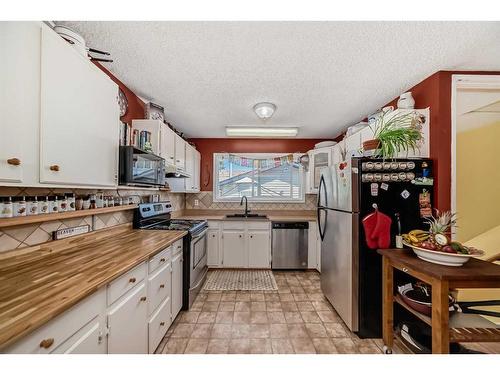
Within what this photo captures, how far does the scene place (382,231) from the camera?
76.7 inches

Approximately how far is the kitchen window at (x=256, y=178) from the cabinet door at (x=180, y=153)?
1119 millimetres

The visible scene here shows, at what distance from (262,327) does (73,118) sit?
2.31 meters

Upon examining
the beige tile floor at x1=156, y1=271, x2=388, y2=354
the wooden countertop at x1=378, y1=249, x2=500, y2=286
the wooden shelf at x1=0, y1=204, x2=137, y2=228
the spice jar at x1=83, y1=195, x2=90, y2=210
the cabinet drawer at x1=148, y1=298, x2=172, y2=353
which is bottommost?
the beige tile floor at x1=156, y1=271, x2=388, y2=354

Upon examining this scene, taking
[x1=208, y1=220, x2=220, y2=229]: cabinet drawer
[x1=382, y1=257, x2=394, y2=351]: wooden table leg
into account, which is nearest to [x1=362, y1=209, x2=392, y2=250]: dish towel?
[x1=382, y1=257, x2=394, y2=351]: wooden table leg

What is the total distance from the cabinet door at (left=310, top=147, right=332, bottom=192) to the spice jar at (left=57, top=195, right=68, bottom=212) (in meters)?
→ 3.52

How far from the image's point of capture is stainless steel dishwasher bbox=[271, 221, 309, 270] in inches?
150

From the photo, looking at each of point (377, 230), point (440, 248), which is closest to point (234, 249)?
point (377, 230)

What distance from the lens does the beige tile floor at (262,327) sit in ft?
6.09

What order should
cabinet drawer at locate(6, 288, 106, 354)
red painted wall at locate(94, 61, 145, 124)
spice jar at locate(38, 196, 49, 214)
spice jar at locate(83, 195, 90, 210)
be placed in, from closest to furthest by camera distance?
cabinet drawer at locate(6, 288, 106, 354) < spice jar at locate(38, 196, 49, 214) < spice jar at locate(83, 195, 90, 210) < red painted wall at locate(94, 61, 145, 124)

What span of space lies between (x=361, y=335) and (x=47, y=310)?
2.32m

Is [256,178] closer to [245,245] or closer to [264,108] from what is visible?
[245,245]

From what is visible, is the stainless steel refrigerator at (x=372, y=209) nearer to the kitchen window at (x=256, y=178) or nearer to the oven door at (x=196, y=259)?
the oven door at (x=196, y=259)

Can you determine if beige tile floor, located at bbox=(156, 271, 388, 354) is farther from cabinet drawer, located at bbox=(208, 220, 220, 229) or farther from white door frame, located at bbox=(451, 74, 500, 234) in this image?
white door frame, located at bbox=(451, 74, 500, 234)

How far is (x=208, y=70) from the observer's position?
2021mm
